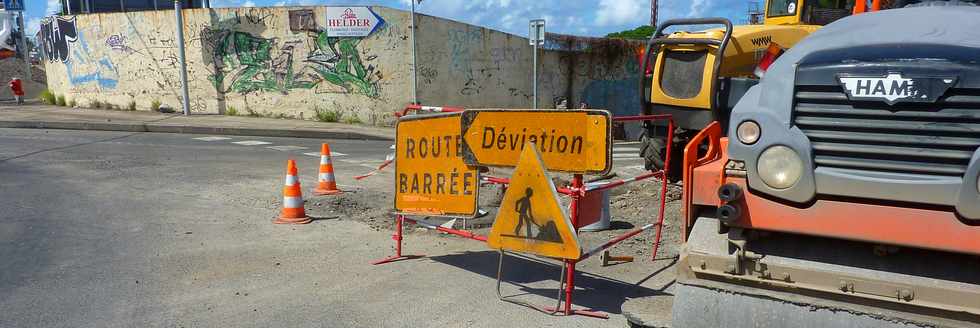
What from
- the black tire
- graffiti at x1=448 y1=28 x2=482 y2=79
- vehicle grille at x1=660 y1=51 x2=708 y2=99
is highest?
graffiti at x1=448 y1=28 x2=482 y2=79

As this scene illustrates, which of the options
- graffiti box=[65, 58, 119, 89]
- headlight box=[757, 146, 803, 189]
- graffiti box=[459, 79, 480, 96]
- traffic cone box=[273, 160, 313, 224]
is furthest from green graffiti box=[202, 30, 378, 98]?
headlight box=[757, 146, 803, 189]

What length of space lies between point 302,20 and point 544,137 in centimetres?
1445

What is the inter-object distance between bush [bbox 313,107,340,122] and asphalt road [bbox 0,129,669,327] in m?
8.99

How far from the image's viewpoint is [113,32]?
64.4ft

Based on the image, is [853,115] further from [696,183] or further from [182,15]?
[182,15]

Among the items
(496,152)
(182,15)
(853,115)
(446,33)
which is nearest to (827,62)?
(853,115)

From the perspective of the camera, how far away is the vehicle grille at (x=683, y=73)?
666 cm

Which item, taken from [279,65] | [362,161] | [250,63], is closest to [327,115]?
[279,65]

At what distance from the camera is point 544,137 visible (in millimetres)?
4988

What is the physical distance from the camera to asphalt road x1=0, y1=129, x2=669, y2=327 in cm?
455

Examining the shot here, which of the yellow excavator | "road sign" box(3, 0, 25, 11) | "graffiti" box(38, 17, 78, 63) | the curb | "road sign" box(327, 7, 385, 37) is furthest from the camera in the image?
"road sign" box(3, 0, 25, 11)

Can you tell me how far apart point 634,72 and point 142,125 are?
14770 millimetres

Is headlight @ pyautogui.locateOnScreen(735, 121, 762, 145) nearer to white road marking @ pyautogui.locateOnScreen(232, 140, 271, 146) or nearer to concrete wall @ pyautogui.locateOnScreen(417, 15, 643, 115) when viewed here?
white road marking @ pyautogui.locateOnScreen(232, 140, 271, 146)

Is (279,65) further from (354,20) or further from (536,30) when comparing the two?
(536,30)
